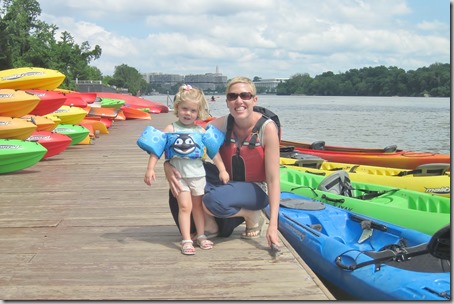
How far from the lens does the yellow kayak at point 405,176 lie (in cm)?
759

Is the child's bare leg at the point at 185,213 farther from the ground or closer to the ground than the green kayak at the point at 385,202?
farther from the ground

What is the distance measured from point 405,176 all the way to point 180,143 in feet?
17.0

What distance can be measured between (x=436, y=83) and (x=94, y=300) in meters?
50.0

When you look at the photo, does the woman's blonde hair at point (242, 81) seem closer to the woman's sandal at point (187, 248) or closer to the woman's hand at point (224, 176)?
the woman's hand at point (224, 176)

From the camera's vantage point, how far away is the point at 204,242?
4.00 meters

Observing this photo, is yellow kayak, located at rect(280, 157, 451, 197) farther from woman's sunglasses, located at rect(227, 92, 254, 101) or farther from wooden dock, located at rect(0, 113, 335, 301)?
woman's sunglasses, located at rect(227, 92, 254, 101)

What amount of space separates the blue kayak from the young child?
1.13 meters

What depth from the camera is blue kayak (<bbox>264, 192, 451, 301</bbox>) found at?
147 inches

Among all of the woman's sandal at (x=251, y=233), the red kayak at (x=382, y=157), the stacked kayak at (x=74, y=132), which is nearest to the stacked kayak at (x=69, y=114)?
the stacked kayak at (x=74, y=132)

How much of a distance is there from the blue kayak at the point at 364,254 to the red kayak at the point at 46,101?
524 centimetres

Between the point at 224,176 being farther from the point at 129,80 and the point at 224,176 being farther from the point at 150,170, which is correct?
the point at 129,80

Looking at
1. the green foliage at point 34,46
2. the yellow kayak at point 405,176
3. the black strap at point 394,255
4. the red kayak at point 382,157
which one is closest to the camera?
the black strap at point 394,255

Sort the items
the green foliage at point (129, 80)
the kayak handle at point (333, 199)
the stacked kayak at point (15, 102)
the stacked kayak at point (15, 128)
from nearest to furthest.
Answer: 1. the kayak handle at point (333, 199)
2. the stacked kayak at point (15, 128)
3. the stacked kayak at point (15, 102)
4. the green foliage at point (129, 80)

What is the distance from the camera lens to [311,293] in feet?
10.5
